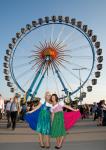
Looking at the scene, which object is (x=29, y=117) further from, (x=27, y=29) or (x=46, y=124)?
(x=27, y=29)

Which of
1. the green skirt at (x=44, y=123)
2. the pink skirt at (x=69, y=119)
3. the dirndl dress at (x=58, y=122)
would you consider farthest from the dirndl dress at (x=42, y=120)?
the pink skirt at (x=69, y=119)

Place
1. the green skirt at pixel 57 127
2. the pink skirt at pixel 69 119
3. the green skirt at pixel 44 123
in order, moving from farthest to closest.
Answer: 1. the pink skirt at pixel 69 119
2. the green skirt at pixel 44 123
3. the green skirt at pixel 57 127

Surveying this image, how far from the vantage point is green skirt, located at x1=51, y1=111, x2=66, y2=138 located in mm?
11999

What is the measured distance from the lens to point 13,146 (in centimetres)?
1245

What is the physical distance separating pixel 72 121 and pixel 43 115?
3.81ft

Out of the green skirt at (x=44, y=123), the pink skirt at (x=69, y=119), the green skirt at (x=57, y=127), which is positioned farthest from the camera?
the pink skirt at (x=69, y=119)

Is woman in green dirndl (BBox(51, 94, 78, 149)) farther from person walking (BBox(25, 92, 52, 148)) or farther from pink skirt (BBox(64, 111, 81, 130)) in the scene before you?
pink skirt (BBox(64, 111, 81, 130))

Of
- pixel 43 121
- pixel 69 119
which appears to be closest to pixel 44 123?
pixel 43 121

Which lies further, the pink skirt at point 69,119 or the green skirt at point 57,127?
the pink skirt at point 69,119

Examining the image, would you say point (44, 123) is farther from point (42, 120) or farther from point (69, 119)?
point (69, 119)

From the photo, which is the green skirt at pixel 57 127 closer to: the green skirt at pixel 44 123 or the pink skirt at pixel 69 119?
the green skirt at pixel 44 123

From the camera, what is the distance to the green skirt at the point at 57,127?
1200 centimetres

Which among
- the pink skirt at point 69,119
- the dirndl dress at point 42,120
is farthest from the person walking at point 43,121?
the pink skirt at point 69,119

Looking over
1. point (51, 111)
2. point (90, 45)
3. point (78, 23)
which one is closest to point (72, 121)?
point (51, 111)
